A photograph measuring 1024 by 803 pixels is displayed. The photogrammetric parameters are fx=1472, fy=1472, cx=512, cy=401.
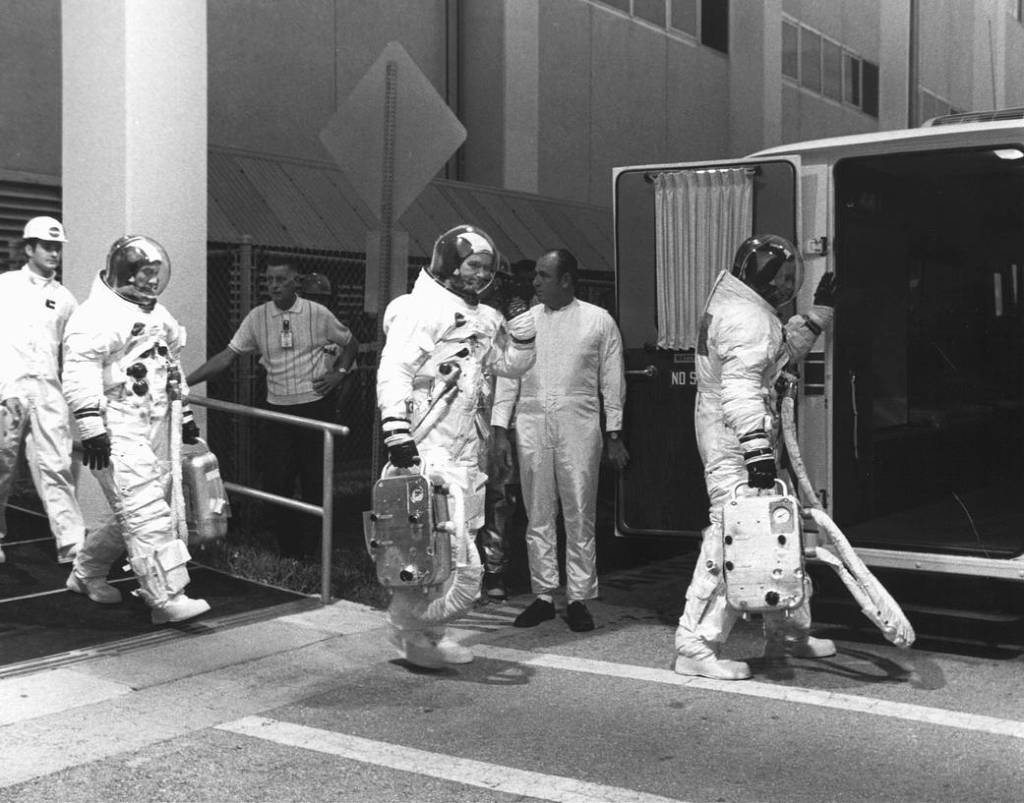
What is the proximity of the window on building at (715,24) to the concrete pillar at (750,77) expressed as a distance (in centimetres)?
13

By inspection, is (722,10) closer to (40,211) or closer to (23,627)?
(40,211)

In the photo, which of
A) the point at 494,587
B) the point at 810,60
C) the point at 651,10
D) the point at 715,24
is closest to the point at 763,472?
the point at 494,587

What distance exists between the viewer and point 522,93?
682 inches

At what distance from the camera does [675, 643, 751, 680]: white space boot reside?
654 centimetres

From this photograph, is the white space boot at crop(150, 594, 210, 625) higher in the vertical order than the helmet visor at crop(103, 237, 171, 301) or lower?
lower

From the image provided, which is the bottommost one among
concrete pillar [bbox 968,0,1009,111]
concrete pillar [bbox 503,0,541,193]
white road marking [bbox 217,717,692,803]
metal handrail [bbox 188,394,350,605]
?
white road marking [bbox 217,717,692,803]

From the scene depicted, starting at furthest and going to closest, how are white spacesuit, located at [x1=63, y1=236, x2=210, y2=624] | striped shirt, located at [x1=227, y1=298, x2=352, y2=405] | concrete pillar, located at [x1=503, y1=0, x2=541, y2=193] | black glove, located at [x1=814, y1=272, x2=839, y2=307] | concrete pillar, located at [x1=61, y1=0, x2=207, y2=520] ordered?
concrete pillar, located at [x1=503, y1=0, x2=541, y2=193]
striped shirt, located at [x1=227, y1=298, x2=352, y2=405]
concrete pillar, located at [x1=61, y1=0, x2=207, y2=520]
black glove, located at [x1=814, y1=272, x2=839, y2=307]
white spacesuit, located at [x1=63, y1=236, x2=210, y2=624]

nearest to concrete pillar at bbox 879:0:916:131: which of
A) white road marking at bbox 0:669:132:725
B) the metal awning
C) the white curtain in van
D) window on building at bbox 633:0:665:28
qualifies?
window on building at bbox 633:0:665:28

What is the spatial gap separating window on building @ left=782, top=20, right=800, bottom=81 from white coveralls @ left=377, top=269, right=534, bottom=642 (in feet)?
60.8

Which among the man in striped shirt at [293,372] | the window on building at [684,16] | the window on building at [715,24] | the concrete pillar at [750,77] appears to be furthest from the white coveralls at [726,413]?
the concrete pillar at [750,77]

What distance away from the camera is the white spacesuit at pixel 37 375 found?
820 cm

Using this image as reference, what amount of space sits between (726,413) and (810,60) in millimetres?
19777

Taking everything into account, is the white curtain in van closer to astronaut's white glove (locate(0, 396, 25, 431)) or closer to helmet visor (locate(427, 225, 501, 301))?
helmet visor (locate(427, 225, 501, 301))

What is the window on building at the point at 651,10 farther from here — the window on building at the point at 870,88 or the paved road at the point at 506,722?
the paved road at the point at 506,722
